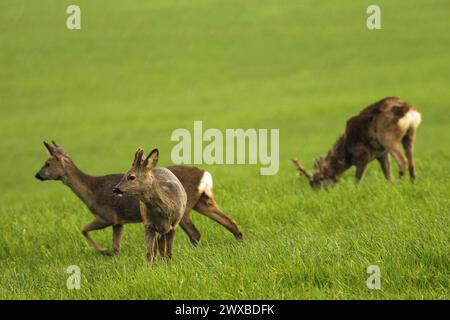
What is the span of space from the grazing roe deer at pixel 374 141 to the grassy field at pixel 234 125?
0.49m

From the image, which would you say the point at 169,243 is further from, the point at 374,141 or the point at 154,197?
the point at 374,141

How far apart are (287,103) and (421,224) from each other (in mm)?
22363

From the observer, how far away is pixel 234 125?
28359 mm

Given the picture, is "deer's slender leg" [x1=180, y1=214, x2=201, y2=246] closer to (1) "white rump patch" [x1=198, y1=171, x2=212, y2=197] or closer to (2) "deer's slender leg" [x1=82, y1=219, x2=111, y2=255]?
(1) "white rump patch" [x1=198, y1=171, x2=212, y2=197]

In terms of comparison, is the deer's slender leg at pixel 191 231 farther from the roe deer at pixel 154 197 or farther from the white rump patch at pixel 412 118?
the white rump patch at pixel 412 118

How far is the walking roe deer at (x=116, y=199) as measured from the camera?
1116cm

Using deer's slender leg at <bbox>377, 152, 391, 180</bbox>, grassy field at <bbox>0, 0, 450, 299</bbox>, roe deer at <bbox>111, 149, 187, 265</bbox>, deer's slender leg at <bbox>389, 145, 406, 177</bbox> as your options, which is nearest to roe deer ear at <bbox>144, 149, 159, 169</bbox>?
roe deer at <bbox>111, 149, 187, 265</bbox>

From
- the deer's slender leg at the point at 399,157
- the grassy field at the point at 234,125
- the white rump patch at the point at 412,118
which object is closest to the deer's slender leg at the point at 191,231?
the grassy field at the point at 234,125

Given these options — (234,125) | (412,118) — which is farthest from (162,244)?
(234,125)

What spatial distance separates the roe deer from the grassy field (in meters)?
0.43

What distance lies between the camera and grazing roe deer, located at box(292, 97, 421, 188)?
47.3ft

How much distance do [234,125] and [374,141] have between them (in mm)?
13736

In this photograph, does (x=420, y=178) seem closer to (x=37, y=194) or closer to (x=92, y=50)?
(x=37, y=194)

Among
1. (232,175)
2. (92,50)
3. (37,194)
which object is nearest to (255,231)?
(232,175)
